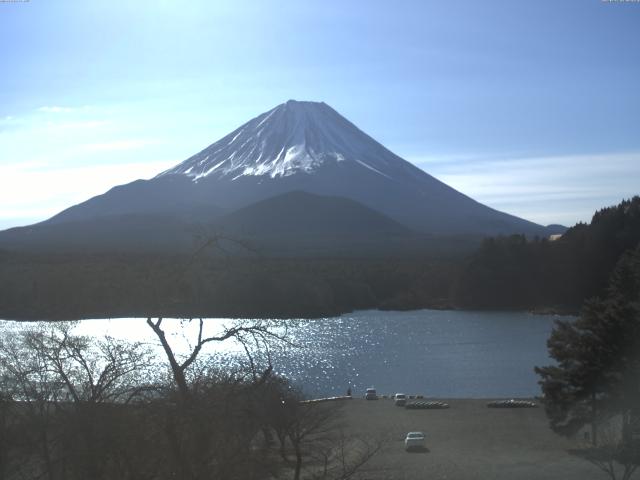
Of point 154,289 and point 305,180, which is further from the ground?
point 305,180

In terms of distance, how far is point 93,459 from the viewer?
16.5 feet

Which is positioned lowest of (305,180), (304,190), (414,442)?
(414,442)

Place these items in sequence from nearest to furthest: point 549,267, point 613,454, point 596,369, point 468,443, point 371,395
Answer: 1. point 613,454
2. point 596,369
3. point 468,443
4. point 371,395
5. point 549,267

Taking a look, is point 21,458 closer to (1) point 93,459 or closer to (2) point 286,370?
(1) point 93,459

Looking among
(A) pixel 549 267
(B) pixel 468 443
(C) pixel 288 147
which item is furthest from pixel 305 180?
(B) pixel 468 443

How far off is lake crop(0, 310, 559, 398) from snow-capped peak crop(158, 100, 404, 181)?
53899mm

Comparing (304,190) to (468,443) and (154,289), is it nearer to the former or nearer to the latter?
(468,443)

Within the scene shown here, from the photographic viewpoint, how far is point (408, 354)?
28312 millimetres

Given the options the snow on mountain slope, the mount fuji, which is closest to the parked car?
the mount fuji

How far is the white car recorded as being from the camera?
14.3m

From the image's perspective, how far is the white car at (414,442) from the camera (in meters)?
14.3

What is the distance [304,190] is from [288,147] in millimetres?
8783

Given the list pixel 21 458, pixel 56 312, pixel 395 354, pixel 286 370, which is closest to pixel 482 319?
pixel 395 354

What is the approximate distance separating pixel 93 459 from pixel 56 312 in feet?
24.7
